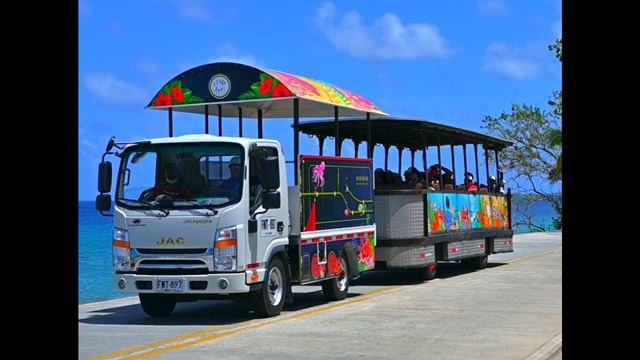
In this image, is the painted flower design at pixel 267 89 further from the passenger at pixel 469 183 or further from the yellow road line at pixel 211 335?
the passenger at pixel 469 183

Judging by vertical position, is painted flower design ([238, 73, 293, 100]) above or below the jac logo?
above

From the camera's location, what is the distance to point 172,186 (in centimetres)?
1287

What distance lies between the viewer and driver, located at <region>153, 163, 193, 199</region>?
12.8 metres

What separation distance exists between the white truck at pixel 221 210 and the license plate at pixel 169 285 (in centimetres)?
1

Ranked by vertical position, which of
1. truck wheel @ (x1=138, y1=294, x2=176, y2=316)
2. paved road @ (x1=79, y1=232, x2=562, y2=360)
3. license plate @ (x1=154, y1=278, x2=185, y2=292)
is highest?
license plate @ (x1=154, y1=278, x2=185, y2=292)

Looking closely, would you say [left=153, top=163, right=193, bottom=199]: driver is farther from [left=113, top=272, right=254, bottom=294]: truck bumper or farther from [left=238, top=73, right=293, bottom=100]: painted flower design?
[left=238, top=73, right=293, bottom=100]: painted flower design

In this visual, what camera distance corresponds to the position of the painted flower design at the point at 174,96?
560 inches

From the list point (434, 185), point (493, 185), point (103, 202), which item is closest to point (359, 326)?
point (103, 202)

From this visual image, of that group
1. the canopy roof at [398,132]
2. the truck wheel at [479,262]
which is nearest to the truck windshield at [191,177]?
the canopy roof at [398,132]

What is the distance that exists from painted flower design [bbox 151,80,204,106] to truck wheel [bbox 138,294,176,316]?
2.93m

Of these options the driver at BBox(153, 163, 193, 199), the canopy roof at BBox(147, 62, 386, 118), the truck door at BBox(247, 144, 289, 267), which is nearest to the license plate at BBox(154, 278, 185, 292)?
the truck door at BBox(247, 144, 289, 267)

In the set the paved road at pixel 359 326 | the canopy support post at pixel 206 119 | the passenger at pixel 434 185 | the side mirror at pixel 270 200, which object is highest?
the canopy support post at pixel 206 119
